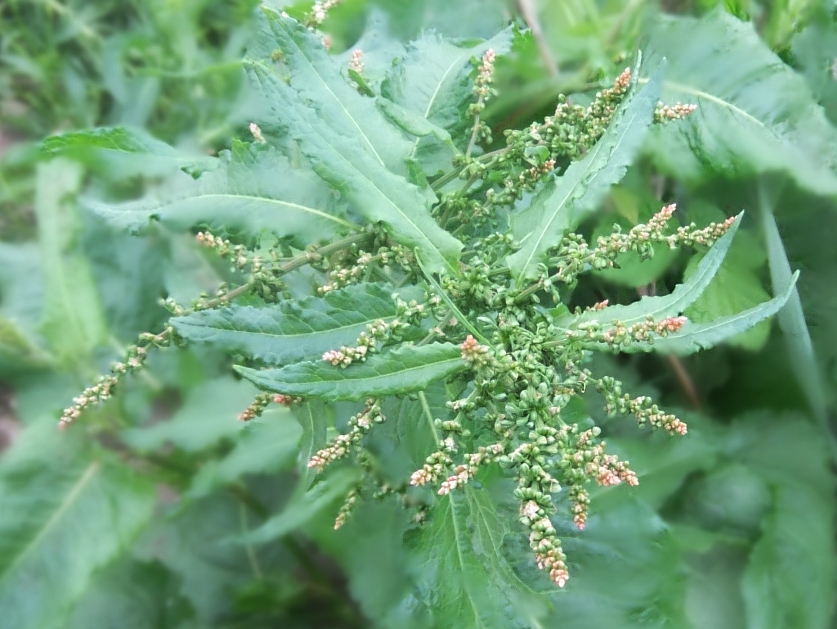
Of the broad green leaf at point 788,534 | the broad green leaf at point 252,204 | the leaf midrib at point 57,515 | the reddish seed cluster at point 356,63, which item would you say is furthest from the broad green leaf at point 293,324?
the leaf midrib at point 57,515

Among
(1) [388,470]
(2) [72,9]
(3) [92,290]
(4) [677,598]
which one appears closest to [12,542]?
(3) [92,290]

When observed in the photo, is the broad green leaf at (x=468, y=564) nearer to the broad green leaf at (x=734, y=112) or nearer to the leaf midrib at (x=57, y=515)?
the broad green leaf at (x=734, y=112)

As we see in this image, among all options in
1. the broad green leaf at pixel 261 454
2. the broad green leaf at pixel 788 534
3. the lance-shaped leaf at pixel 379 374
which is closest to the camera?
the lance-shaped leaf at pixel 379 374

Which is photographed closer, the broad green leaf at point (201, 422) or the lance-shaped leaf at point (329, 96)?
the lance-shaped leaf at point (329, 96)

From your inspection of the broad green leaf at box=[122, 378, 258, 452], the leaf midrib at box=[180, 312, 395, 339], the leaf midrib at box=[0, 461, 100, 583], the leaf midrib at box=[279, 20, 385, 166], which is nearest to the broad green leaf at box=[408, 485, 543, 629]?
the leaf midrib at box=[180, 312, 395, 339]

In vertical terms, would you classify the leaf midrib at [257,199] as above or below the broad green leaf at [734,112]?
above

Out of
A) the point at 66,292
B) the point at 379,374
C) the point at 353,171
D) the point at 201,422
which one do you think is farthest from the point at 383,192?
the point at 66,292

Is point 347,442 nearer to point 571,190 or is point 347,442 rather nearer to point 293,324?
point 293,324

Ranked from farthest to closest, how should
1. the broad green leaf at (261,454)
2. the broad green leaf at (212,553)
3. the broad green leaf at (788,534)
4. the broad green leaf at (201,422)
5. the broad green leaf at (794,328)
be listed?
the broad green leaf at (212,553) < the broad green leaf at (201,422) < the broad green leaf at (261,454) < the broad green leaf at (788,534) < the broad green leaf at (794,328)
